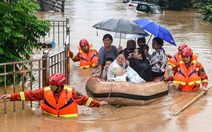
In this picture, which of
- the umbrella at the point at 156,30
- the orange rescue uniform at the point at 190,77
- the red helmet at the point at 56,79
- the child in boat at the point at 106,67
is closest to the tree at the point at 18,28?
the child in boat at the point at 106,67

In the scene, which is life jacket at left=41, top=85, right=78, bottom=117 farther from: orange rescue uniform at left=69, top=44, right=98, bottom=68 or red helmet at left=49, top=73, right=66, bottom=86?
orange rescue uniform at left=69, top=44, right=98, bottom=68

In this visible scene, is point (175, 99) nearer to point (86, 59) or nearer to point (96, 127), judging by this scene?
point (96, 127)

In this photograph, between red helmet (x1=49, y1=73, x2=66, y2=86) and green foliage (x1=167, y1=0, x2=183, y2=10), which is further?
green foliage (x1=167, y1=0, x2=183, y2=10)

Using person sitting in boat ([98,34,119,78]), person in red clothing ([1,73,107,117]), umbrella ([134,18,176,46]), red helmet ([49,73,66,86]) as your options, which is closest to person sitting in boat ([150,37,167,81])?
umbrella ([134,18,176,46])

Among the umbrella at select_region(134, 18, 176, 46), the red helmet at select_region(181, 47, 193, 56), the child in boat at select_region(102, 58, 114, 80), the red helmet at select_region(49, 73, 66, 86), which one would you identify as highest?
the umbrella at select_region(134, 18, 176, 46)

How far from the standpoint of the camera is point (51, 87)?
622 cm

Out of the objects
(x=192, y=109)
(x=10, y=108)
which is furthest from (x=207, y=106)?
(x=10, y=108)

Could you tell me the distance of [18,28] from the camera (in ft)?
27.8

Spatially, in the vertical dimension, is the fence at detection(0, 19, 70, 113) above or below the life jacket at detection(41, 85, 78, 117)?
above

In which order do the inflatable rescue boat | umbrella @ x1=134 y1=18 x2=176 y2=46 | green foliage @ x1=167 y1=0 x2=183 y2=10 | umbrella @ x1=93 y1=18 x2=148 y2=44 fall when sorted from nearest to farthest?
the inflatable rescue boat, umbrella @ x1=93 y1=18 x2=148 y2=44, umbrella @ x1=134 y1=18 x2=176 y2=46, green foliage @ x1=167 y1=0 x2=183 y2=10

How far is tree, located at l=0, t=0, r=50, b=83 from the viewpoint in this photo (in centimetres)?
818

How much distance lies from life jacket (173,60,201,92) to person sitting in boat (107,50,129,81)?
145 centimetres

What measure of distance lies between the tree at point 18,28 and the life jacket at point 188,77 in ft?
10.7

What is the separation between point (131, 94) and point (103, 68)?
1.64 metres
